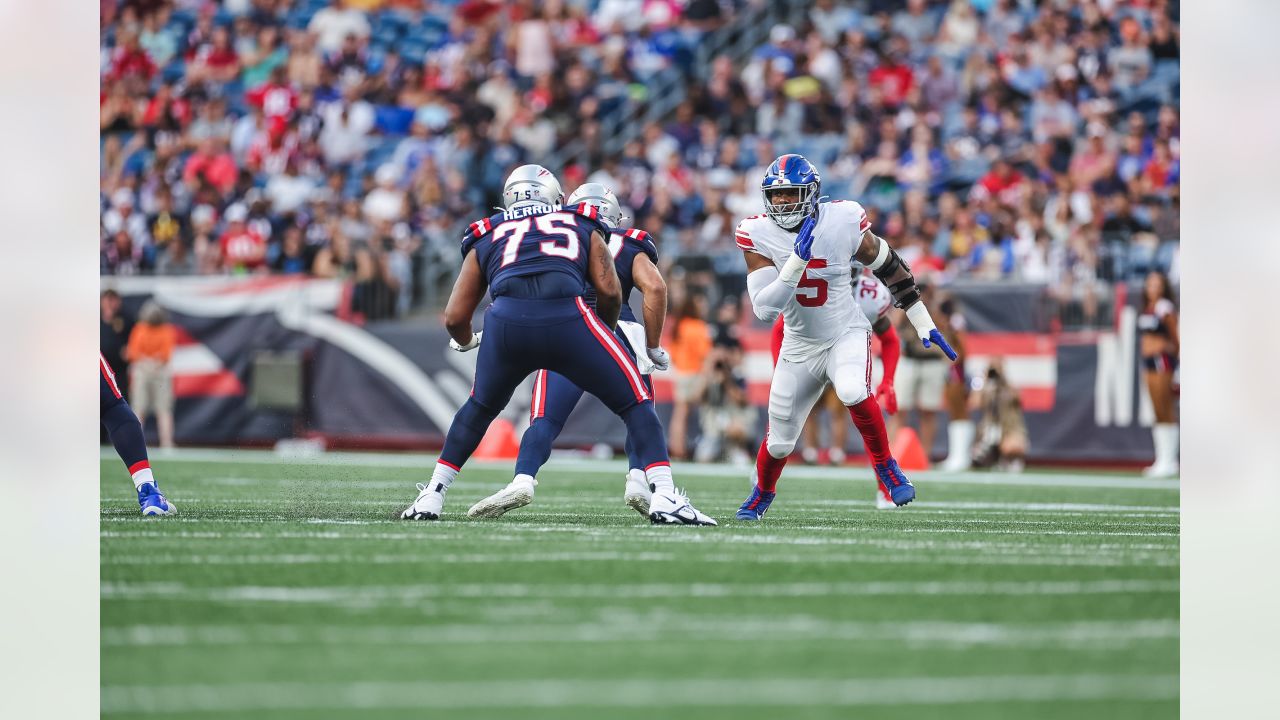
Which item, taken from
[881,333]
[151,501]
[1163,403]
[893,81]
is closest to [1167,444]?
[1163,403]

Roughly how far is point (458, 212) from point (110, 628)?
40.5 ft

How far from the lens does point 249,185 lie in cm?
1739

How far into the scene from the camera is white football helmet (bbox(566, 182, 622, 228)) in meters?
8.30

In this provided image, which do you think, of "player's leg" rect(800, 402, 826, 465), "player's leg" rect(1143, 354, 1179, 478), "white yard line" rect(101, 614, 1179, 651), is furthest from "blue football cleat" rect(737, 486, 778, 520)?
"player's leg" rect(800, 402, 826, 465)

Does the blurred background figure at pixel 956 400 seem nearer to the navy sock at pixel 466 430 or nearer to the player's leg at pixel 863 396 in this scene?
the player's leg at pixel 863 396

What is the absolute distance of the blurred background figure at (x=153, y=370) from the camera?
15.0 m

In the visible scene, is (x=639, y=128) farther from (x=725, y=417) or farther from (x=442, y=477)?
(x=442, y=477)

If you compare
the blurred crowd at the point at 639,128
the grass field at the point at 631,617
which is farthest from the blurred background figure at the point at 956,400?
the grass field at the point at 631,617

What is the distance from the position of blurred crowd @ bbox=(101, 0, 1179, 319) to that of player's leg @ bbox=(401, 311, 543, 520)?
7.40 metres

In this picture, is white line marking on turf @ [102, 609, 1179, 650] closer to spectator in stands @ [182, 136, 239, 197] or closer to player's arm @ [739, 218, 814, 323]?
player's arm @ [739, 218, 814, 323]

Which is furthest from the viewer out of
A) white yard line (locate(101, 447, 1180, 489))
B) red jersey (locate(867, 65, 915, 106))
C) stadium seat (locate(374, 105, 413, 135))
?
stadium seat (locate(374, 105, 413, 135))

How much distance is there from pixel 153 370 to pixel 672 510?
30.3 ft

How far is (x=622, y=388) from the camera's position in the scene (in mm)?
6902
